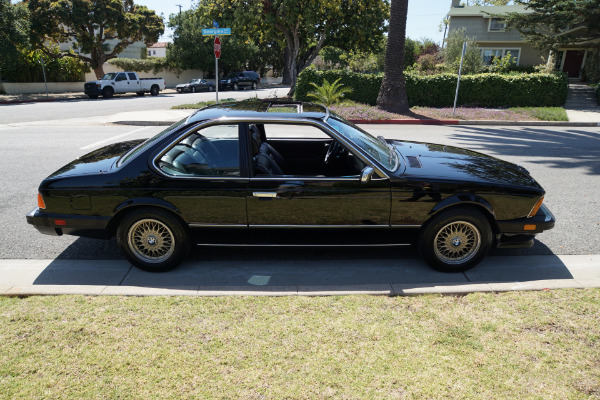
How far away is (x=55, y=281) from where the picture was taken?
415 cm

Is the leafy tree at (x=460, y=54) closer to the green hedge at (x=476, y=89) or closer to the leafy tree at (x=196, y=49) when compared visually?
the green hedge at (x=476, y=89)

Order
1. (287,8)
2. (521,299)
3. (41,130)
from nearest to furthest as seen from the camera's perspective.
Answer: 1. (521,299)
2. (41,130)
3. (287,8)

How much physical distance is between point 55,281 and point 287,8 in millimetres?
19032

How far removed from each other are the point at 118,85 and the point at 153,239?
1186 inches

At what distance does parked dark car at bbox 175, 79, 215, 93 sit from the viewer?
119ft

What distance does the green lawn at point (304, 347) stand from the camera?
2693 millimetres

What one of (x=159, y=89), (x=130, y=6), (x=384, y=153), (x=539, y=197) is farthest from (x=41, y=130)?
(x=130, y=6)

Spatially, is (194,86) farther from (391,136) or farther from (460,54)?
(391,136)

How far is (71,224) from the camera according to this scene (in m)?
4.26

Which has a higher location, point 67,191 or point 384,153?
point 384,153

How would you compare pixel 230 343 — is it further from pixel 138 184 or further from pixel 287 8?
pixel 287 8

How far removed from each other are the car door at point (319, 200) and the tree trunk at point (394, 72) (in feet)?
46.4

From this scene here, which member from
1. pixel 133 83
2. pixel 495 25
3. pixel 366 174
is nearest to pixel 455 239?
pixel 366 174

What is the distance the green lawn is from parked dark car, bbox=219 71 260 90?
38.0 m
